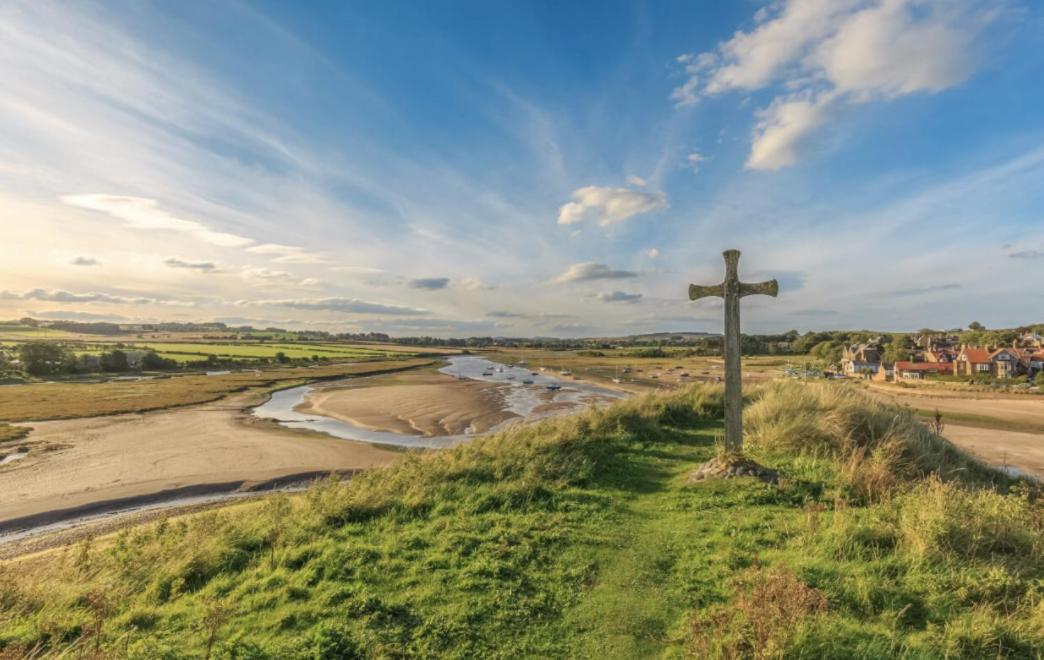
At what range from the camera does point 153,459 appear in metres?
22.8

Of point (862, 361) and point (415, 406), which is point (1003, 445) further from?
point (862, 361)

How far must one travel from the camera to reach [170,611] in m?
5.18

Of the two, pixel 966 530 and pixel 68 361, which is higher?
pixel 966 530

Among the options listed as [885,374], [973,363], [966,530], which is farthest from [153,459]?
[973,363]

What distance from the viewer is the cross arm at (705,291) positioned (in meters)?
9.87

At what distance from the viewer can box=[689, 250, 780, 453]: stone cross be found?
9.16 meters

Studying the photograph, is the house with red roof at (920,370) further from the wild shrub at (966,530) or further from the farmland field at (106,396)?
the farmland field at (106,396)

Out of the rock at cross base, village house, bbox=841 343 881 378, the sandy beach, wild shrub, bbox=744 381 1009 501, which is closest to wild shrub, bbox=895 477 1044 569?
wild shrub, bbox=744 381 1009 501

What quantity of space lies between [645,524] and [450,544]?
283 cm

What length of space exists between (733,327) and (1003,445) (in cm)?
3173

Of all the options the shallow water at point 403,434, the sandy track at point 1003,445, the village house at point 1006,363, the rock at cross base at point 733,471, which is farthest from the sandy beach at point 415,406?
the village house at point 1006,363

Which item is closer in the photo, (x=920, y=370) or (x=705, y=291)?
(x=705, y=291)

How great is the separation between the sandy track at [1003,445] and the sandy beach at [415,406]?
27141 mm

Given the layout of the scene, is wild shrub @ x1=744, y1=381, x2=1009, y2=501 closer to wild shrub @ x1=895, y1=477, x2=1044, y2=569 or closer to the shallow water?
wild shrub @ x1=895, y1=477, x2=1044, y2=569
